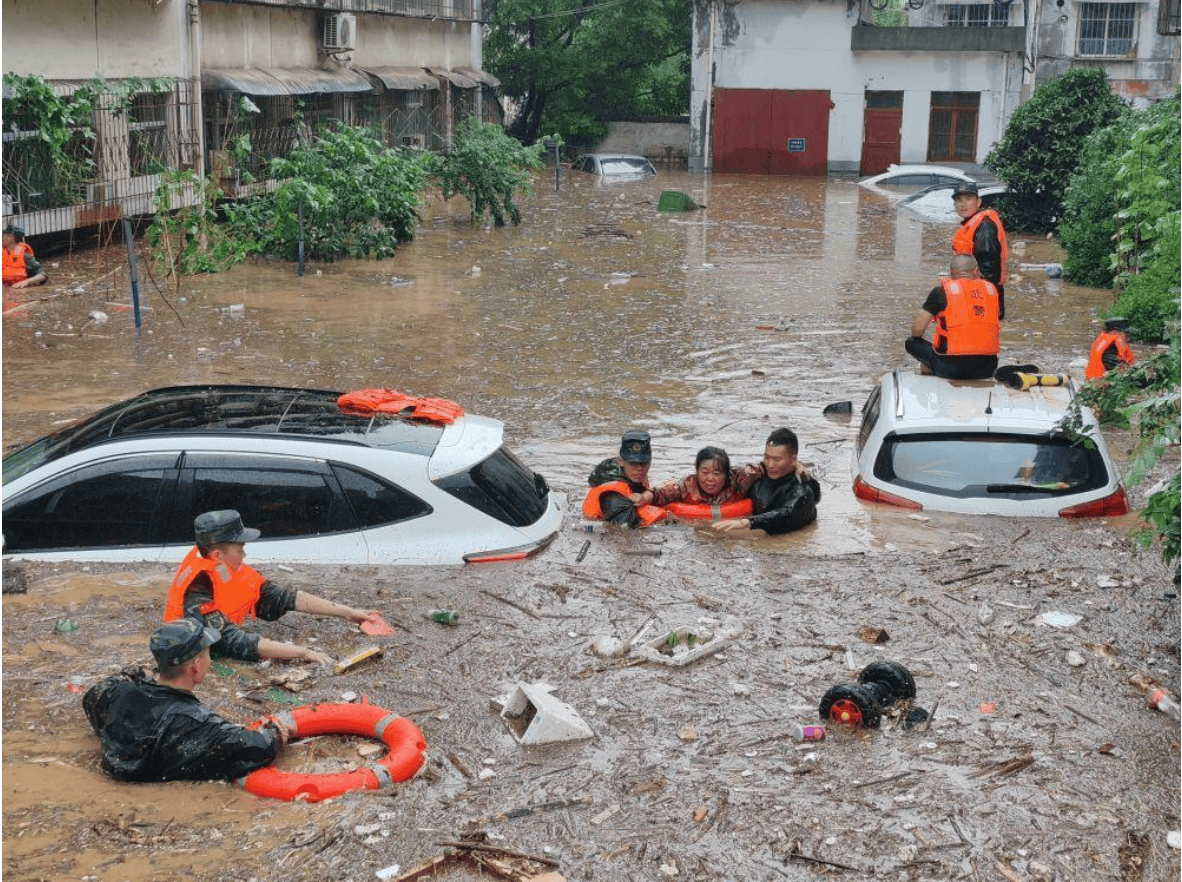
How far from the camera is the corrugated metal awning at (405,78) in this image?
3444 cm

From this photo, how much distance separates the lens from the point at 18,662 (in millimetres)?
6824

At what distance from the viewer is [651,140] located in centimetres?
4519

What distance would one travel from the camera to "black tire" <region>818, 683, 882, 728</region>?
6.34m

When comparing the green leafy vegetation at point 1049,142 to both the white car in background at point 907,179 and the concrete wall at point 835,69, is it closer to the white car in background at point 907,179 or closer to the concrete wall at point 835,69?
the white car in background at point 907,179

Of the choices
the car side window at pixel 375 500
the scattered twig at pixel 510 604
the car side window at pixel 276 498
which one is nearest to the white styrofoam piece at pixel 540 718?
the scattered twig at pixel 510 604

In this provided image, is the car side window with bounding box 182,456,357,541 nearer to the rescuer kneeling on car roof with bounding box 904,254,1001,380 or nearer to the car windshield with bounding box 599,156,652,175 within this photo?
the rescuer kneeling on car roof with bounding box 904,254,1001,380

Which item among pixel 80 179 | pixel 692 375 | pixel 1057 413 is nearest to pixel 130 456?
pixel 1057 413

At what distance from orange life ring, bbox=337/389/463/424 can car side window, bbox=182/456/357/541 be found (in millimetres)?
722

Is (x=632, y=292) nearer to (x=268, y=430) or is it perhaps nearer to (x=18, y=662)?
(x=268, y=430)

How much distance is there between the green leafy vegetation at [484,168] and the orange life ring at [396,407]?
731 inches

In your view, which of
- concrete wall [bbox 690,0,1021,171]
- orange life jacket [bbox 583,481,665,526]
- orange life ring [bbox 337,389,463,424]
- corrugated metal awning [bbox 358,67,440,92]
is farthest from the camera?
concrete wall [bbox 690,0,1021,171]

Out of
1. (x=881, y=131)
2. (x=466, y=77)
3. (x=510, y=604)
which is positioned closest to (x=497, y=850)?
(x=510, y=604)

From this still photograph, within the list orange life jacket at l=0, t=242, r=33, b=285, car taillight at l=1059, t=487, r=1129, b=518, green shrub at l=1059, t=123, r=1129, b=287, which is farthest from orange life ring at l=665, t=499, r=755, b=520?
orange life jacket at l=0, t=242, r=33, b=285

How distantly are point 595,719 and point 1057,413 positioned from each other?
14.3ft
